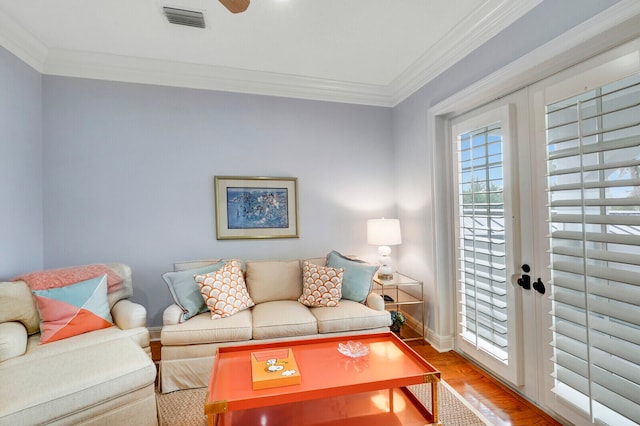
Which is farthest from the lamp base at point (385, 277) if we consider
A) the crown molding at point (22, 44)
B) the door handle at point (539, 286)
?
the crown molding at point (22, 44)

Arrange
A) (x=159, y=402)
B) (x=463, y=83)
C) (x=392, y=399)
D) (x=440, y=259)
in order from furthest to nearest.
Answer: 1. (x=440, y=259)
2. (x=463, y=83)
3. (x=159, y=402)
4. (x=392, y=399)

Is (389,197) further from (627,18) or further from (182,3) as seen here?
(182,3)

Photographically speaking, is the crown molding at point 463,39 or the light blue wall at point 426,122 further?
the crown molding at point 463,39

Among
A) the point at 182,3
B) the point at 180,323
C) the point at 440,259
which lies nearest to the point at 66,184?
the point at 180,323

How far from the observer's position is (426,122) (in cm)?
301

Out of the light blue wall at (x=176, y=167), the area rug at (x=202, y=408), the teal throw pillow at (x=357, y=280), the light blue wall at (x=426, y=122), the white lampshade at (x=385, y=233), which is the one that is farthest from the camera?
the white lampshade at (x=385, y=233)

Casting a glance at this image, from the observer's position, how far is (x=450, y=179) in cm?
286

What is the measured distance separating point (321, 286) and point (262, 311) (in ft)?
1.88

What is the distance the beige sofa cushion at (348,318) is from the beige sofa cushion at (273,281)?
1.29 feet

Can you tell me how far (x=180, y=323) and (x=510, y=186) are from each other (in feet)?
8.88

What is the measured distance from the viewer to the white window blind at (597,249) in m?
1.44

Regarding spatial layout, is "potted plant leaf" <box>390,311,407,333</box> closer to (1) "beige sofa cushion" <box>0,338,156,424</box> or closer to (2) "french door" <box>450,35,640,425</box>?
(2) "french door" <box>450,35,640,425</box>

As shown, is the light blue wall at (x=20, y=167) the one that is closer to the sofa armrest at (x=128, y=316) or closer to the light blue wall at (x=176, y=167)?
the light blue wall at (x=176, y=167)

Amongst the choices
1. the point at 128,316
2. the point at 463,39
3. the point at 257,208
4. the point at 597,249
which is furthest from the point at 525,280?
the point at 128,316
